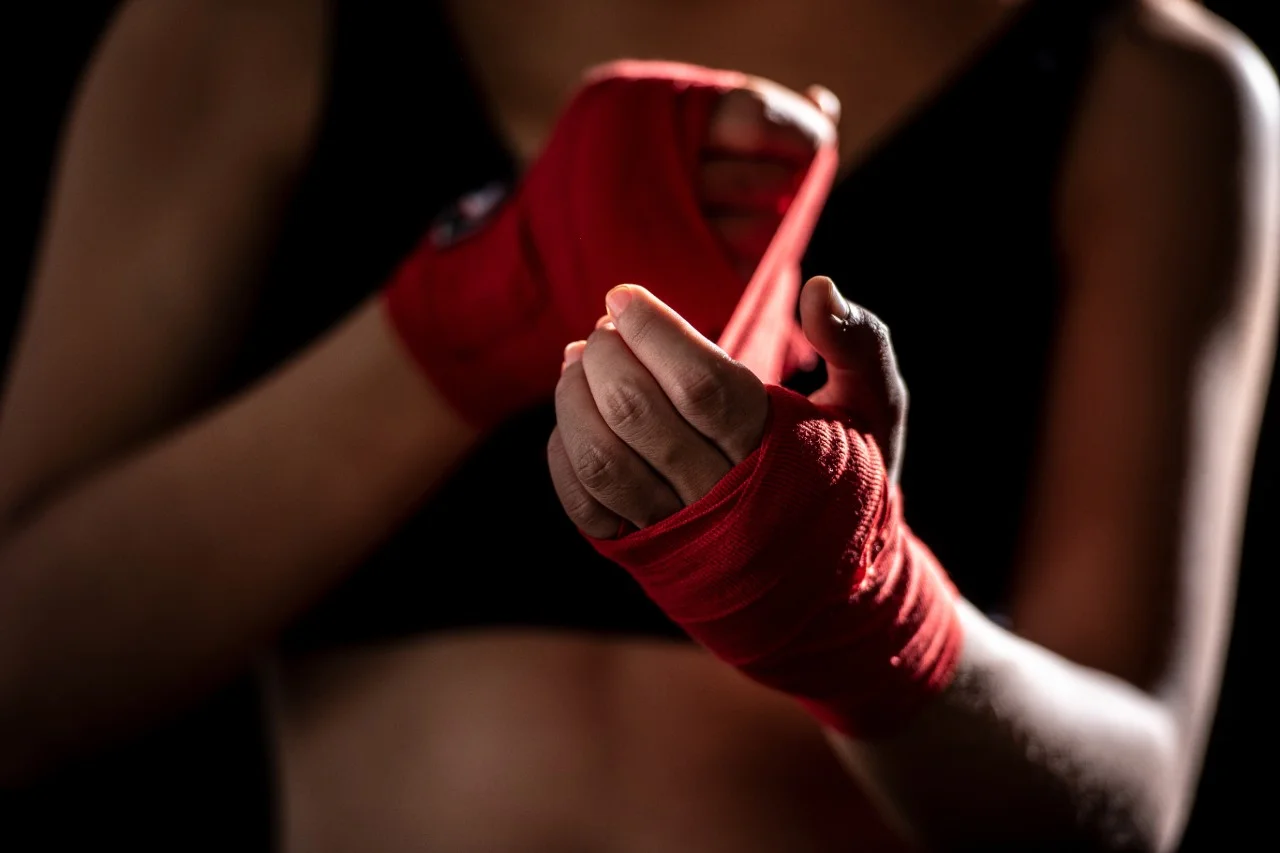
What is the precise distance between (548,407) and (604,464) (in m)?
0.18

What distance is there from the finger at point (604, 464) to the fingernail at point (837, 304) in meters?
0.05

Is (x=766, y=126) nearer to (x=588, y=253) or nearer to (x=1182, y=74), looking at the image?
(x=588, y=253)

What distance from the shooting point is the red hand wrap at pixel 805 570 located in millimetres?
203

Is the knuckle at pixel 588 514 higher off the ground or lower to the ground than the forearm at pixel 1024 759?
higher

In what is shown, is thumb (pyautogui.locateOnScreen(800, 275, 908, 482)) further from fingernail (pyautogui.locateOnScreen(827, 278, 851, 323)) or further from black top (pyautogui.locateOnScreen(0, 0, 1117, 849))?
black top (pyautogui.locateOnScreen(0, 0, 1117, 849))

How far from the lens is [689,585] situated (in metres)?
0.21

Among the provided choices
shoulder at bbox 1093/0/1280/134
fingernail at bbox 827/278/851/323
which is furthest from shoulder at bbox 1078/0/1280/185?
fingernail at bbox 827/278/851/323

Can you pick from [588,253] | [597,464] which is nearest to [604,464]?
[597,464]

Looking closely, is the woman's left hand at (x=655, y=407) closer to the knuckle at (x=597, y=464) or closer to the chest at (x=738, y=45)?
the knuckle at (x=597, y=464)

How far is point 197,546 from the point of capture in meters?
0.38

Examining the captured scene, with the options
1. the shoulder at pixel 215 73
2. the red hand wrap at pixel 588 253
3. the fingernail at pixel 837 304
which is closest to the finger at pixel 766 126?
the red hand wrap at pixel 588 253

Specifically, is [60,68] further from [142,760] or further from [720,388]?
[720,388]

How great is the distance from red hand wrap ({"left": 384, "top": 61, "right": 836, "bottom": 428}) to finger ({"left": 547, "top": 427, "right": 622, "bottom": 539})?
3.1 inches

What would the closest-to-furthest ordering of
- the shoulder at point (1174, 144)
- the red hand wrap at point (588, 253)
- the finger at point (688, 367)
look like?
the finger at point (688, 367) → the red hand wrap at point (588, 253) → the shoulder at point (1174, 144)
